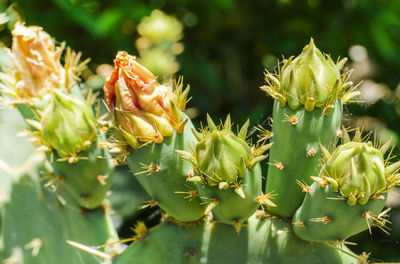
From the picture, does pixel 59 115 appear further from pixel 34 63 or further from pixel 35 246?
pixel 35 246

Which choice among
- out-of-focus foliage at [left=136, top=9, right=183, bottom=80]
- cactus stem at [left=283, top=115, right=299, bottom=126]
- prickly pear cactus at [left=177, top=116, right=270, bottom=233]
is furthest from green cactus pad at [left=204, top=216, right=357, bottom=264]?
out-of-focus foliage at [left=136, top=9, right=183, bottom=80]

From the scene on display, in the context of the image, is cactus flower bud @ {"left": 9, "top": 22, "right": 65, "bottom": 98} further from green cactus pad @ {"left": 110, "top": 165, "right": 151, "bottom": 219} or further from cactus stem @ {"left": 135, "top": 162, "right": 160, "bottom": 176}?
green cactus pad @ {"left": 110, "top": 165, "right": 151, "bottom": 219}

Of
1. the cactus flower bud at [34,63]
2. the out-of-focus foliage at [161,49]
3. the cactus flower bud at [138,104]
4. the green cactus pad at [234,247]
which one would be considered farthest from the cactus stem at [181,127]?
the out-of-focus foliage at [161,49]

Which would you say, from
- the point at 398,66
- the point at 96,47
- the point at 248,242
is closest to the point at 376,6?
the point at 398,66

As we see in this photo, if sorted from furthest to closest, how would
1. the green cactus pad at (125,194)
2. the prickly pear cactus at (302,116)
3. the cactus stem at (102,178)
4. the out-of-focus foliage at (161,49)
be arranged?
the out-of-focus foliage at (161,49) < the green cactus pad at (125,194) < the cactus stem at (102,178) < the prickly pear cactus at (302,116)

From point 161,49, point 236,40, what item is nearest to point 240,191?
point 236,40

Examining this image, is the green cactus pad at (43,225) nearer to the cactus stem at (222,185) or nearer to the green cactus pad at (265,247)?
the green cactus pad at (265,247)

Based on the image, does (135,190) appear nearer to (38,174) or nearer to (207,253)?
(38,174)
